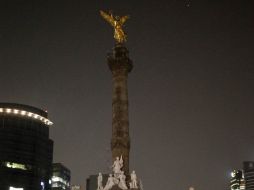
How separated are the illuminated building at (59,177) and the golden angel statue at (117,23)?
129 m

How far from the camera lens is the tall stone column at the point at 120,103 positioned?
48.1 meters

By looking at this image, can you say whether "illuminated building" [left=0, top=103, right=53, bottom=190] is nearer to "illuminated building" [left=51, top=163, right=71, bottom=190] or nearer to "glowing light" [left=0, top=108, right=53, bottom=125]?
"glowing light" [left=0, top=108, right=53, bottom=125]

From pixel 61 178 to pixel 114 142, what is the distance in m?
136

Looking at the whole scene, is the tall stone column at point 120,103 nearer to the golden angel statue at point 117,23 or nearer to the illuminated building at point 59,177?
the golden angel statue at point 117,23

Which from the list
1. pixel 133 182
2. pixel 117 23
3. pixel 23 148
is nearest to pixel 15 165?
pixel 23 148

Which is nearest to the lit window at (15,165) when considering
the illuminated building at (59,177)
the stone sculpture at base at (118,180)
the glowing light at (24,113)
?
the glowing light at (24,113)

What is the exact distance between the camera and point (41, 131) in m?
137

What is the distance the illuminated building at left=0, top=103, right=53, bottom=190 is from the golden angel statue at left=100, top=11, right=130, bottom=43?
81.8m

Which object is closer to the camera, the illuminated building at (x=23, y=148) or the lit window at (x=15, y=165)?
the lit window at (x=15, y=165)

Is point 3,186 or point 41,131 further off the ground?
point 41,131

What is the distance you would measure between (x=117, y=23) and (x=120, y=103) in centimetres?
1042

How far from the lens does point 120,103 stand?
5031 centimetres

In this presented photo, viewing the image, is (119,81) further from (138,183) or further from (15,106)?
(15,106)

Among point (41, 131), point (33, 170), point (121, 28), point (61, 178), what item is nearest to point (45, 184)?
point (33, 170)
